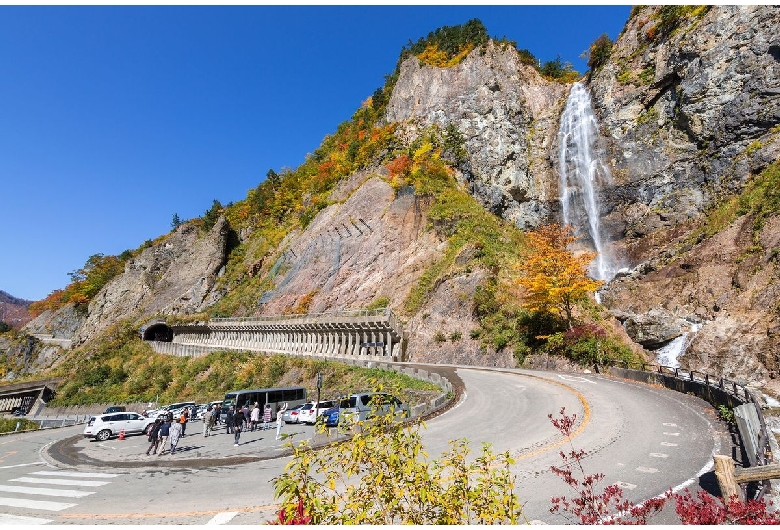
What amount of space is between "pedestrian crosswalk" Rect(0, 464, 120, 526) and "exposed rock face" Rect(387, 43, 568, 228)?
5040cm

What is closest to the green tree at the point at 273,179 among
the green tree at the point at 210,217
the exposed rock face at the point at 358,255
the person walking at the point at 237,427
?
the green tree at the point at 210,217

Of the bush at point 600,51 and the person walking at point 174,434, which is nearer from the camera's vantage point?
the person walking at point 174,434

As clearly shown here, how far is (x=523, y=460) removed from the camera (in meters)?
11.2

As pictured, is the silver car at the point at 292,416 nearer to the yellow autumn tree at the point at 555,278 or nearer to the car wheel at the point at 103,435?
the car wheel at the point at 103,435

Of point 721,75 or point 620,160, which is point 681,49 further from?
point 620,160

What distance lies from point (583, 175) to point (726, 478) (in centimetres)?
5113

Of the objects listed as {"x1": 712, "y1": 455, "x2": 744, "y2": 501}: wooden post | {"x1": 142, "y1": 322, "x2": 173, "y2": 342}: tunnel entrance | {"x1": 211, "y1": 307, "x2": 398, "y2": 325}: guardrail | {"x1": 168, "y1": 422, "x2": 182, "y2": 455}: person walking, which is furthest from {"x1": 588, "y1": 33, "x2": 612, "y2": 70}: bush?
{"x1": 142, "y1": 322, "x2": 173, "y2": 342}: tunnel entrance

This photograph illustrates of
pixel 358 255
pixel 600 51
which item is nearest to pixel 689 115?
pixel 600 51

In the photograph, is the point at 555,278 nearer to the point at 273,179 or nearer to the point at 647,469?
the point at 647,469

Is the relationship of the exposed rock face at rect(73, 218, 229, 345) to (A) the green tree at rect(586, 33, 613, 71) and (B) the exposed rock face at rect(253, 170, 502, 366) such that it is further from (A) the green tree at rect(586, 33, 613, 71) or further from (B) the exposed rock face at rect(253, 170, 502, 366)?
(A) the green tree at rect(586, 33, 613, 71)

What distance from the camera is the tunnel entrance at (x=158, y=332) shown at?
216 ft

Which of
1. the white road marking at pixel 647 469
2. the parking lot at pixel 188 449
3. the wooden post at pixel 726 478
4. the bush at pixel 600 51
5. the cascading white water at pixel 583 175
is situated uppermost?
the bush at pixel 600 51

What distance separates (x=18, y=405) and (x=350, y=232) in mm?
47878

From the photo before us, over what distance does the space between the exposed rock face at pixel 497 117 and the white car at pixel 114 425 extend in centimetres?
4538
